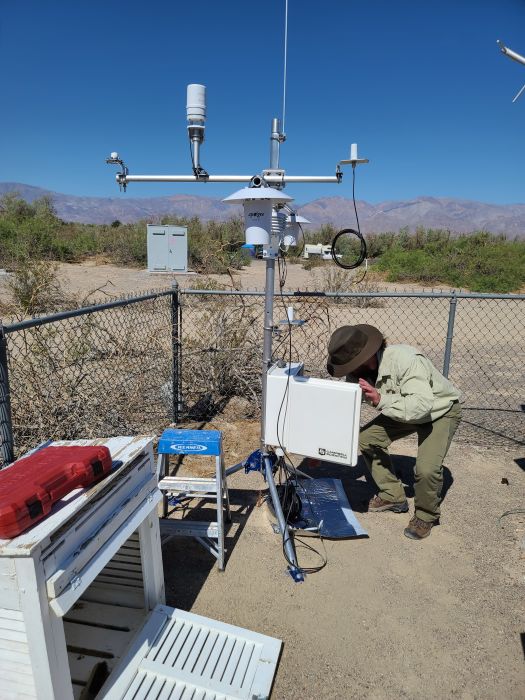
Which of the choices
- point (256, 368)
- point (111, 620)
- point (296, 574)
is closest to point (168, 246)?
point (256, 368)

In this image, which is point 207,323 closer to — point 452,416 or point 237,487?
point 237,487

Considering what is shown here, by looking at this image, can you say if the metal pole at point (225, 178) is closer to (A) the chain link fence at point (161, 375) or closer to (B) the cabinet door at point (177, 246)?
(A) the chain link fence at point (161, 375)

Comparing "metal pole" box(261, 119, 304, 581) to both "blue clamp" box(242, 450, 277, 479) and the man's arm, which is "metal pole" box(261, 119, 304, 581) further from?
the man's arm

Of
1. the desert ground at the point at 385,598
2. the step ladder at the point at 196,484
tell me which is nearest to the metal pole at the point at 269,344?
the desert ground at the point at 385,598

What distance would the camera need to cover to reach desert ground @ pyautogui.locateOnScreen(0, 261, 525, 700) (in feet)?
7.51

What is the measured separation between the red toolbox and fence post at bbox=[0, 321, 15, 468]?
2.50 ft

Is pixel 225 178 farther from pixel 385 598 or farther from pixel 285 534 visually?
pixel 385 598

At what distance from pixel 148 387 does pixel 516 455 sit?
146 inches

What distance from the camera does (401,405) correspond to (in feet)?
9.97

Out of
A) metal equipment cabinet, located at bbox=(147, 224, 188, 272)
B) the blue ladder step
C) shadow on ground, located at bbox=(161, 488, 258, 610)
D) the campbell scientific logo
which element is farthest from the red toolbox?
metal equipment cabinet, located at bbox=(147, 224, 188, 272)

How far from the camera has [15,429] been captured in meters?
4.07

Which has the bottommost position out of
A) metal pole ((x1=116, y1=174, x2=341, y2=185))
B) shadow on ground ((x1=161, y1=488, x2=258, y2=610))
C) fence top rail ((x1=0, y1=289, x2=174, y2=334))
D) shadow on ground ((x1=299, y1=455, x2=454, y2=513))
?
shadow on ground ((x1=161, y1=488, x2=258, y2=610))

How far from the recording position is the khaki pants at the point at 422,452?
3.25 metres

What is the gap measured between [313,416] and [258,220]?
122 centimetres
